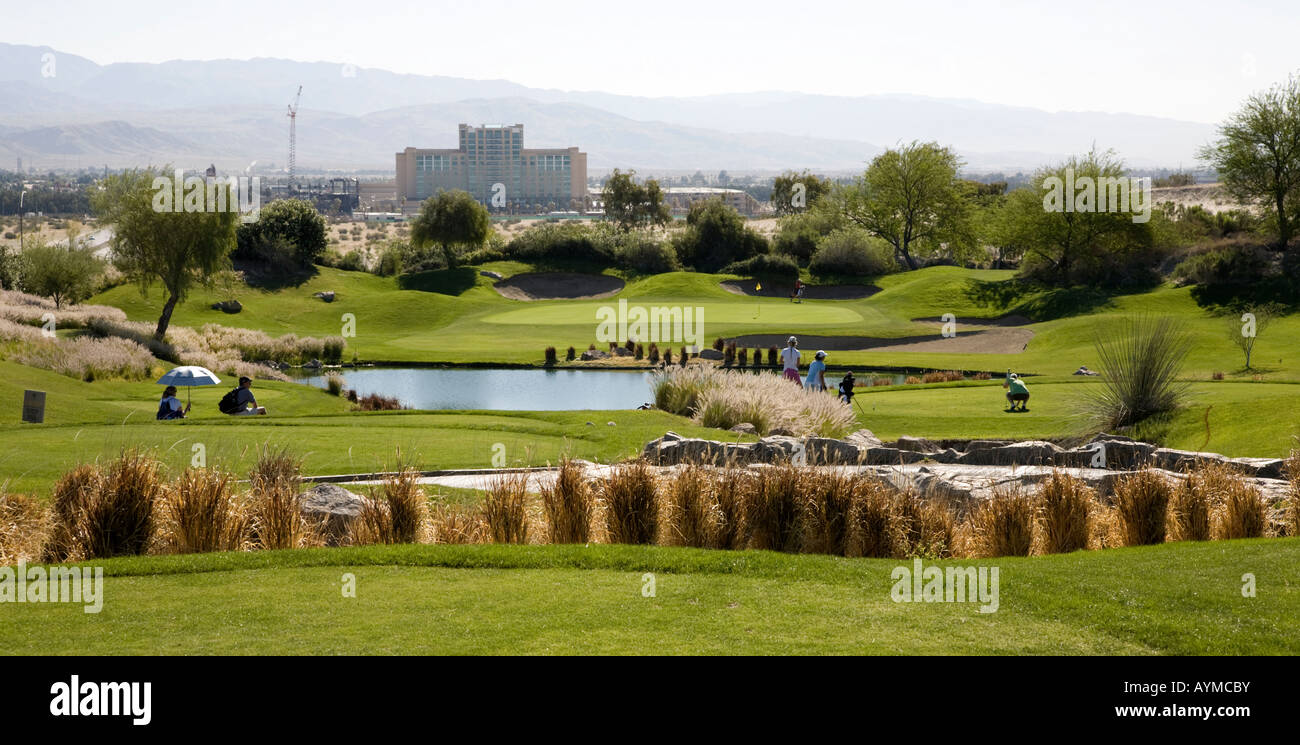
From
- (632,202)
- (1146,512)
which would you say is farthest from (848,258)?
(1146,512)

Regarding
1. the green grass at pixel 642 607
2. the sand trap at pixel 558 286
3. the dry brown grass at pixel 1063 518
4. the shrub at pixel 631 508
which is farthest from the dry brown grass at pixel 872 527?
the sand trap at pixel 558 286

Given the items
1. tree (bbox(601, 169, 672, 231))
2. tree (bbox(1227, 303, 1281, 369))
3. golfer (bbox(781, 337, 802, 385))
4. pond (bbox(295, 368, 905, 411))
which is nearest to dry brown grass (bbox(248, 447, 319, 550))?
golfer (bbox(781, 337, 802, 385))

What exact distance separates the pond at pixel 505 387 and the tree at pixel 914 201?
39281 mm

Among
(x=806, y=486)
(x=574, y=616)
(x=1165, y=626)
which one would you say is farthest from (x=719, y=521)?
(x=1165, y=626)

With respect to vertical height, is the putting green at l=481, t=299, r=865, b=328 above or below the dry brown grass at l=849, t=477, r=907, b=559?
above

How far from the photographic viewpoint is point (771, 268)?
7375 centimetres

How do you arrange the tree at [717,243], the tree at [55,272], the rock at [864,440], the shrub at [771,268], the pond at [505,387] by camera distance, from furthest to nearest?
the tree at [717,243], the shrub at [771,268], the tree at [55,272], the pond at [505,387], the rock at [864,440]

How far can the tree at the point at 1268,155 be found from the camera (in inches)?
2245

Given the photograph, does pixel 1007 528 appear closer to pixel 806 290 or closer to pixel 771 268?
pixel 806 290

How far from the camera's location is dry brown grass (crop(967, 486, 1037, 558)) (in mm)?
11438

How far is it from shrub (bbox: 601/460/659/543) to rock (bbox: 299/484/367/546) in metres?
2.67

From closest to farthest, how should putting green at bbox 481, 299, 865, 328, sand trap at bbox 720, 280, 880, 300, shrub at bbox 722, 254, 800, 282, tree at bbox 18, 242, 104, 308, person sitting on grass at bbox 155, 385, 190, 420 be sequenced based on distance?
1. person sitting on grass at bbox 155, 385, 190, 420
2. tree at bbox 18, 242, 104, 308
3. putting green at bbox 481, 299, 865, 328
4. sand trap at bbox 720, 280, 880, 300
5. shrub at bbox 722, 254, 800, 282

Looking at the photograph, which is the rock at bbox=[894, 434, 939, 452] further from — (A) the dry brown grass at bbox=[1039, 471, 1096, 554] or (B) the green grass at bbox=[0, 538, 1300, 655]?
(B) the green grass at bbox=[0, 538, 1300, 655]

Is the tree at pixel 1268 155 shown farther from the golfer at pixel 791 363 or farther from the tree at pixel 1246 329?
the golfer at pixel 791 363
